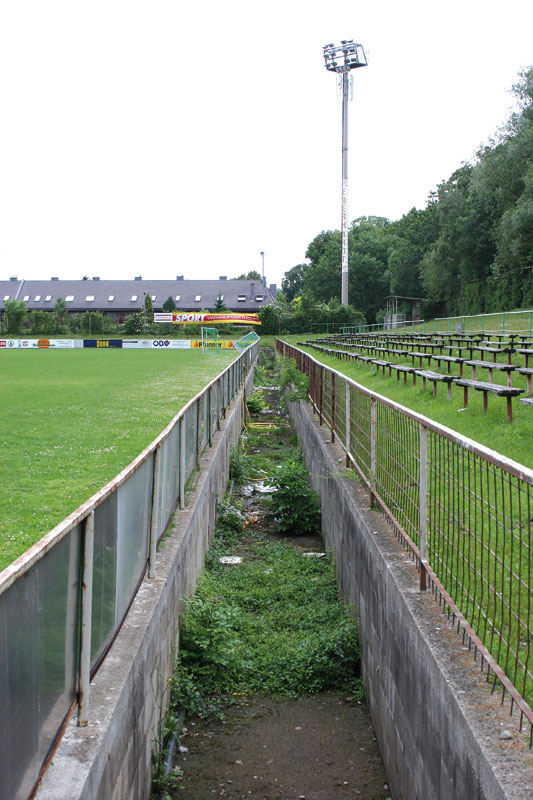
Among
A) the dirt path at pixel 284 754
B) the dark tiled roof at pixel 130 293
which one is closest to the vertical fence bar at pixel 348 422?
the dirt path at pixel 284 754

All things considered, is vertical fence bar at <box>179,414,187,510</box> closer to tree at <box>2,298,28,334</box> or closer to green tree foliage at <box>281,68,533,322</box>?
green tree foliage at <box>281,68,533,322</box>

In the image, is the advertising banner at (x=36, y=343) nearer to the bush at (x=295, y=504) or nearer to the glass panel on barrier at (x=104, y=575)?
the bush at (x=295, y=504)

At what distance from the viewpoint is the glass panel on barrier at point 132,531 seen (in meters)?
3.95

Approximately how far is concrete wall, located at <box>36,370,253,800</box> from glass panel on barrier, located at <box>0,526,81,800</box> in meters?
0.12

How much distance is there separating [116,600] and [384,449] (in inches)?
119

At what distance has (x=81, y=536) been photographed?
3.02 m

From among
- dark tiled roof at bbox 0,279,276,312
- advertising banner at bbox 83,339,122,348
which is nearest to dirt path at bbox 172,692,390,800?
advertising banner at bbox 83,339,122,348

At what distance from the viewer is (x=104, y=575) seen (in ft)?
11.7

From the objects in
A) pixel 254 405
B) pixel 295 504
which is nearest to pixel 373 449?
pixel 295 504

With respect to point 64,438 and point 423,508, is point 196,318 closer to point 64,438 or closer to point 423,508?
point 64,438

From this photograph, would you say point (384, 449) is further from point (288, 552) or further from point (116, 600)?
point (288, 552)

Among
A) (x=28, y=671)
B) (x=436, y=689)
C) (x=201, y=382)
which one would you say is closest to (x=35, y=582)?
(x=28, y=671)

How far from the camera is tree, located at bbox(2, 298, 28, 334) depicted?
3238 inches

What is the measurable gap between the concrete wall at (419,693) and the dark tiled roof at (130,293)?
96320mm
